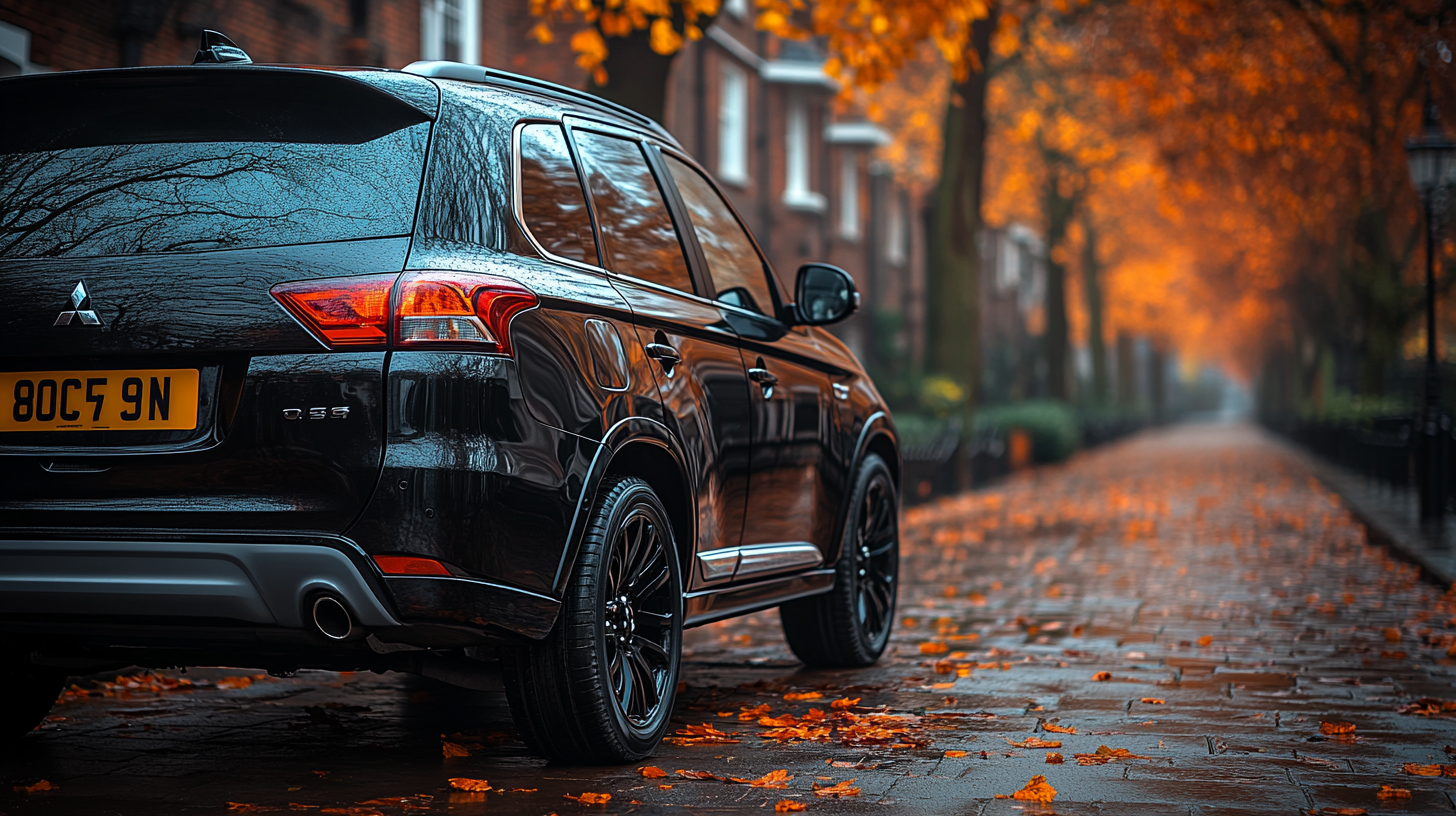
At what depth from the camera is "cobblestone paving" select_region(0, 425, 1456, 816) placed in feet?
14.6

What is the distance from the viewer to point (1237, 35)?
73.0 feet

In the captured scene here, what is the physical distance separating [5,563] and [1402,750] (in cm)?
417

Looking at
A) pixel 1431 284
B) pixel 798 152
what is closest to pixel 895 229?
pixel 798 152

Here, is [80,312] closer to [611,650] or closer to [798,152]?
[611,650]

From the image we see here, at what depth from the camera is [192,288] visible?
4.09 metres

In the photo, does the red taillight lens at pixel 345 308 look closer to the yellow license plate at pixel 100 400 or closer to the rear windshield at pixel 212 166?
the rear windshield at pixel 212 166

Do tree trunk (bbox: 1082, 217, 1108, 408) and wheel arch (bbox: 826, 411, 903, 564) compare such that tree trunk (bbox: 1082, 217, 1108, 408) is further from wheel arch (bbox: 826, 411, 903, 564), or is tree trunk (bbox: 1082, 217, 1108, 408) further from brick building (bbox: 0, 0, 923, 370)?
wheel arch (bbox: 826, 411, 903, 564)

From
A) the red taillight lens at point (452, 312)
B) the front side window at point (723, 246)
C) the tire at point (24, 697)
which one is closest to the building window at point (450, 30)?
the front side window at point (723, 246)

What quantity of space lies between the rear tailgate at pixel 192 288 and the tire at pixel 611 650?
776mm

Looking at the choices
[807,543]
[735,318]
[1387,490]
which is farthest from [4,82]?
[1387,490]

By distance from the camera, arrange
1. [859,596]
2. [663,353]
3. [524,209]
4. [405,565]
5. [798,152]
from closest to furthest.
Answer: [405,565], [524,209], [663,353], [859,596], [798,152]

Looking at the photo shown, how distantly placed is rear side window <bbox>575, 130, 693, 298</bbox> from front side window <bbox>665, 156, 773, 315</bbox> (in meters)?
0.25

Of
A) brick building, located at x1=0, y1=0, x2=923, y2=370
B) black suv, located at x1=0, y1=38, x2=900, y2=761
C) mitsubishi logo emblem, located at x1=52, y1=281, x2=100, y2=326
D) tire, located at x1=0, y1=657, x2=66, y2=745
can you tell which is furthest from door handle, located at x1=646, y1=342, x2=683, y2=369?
brick building, located at x1=0, y1=0, x2=923, y2=370

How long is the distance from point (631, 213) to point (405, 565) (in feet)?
5.65
